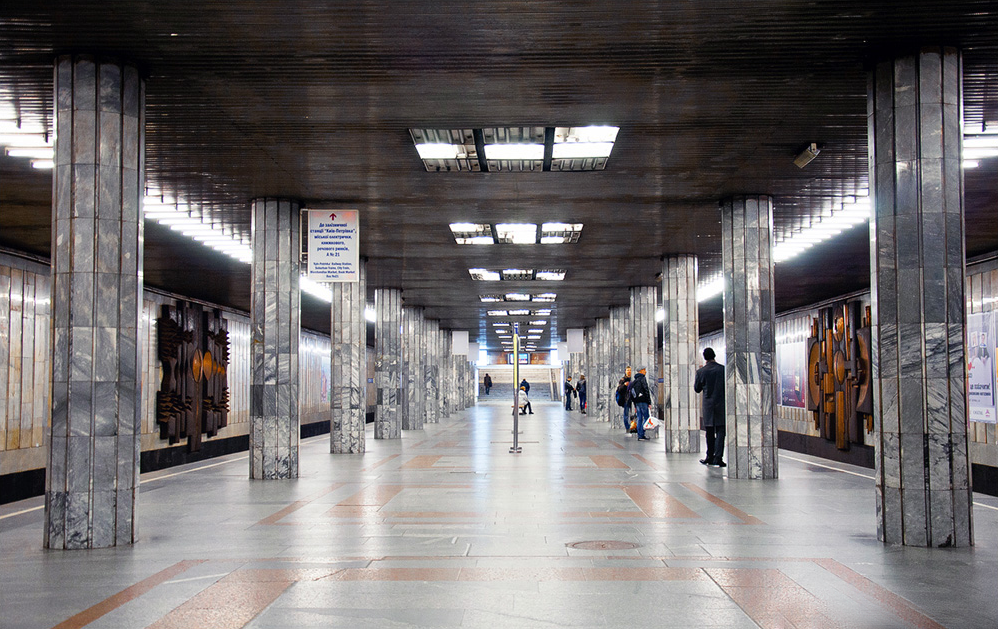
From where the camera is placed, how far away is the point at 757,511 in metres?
12.1

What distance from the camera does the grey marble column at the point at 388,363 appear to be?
30.3m

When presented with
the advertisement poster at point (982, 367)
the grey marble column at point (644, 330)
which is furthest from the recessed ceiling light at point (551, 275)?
the advertisement poster at point (982, 367)

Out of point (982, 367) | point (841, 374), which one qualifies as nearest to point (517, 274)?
point (841, 374)

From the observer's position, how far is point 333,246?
55.4 feet

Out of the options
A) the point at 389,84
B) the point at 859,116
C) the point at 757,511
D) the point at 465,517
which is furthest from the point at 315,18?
the point at 757,511

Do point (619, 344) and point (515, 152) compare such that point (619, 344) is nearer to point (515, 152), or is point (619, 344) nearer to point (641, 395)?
point (641, 395)

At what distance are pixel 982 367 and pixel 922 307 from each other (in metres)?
10.4

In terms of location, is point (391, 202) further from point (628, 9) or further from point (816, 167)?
→ point (628, 9)

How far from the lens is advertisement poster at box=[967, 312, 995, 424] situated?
1845 cm

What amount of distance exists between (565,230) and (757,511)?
996 centimetres

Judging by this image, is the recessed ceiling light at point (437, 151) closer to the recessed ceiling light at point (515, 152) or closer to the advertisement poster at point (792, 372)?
the recessed ceiling light at point (515, 152)

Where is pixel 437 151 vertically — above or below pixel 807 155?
above

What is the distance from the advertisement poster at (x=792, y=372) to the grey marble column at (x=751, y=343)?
49.7 ft

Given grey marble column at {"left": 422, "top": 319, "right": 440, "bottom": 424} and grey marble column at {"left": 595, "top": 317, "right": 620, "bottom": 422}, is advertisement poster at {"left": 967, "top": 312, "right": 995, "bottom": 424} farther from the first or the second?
grey marble column at {"left": 422, "top": 319, "right": 440, "bottom": 424}
